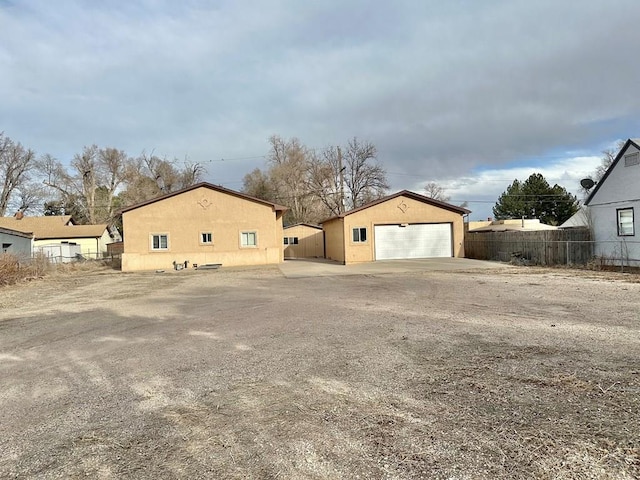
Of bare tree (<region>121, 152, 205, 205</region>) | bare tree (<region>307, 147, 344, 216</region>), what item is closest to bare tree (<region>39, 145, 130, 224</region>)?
bare tree (<region>121, 152, 205, 205</region>)

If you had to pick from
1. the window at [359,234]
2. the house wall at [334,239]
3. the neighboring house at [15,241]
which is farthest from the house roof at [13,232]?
the window at [359,234]

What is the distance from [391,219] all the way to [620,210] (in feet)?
35.9

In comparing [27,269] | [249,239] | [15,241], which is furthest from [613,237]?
[15,241]

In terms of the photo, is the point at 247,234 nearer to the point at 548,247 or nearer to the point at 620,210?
the point at 548,247

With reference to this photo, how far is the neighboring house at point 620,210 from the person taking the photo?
17.3 m

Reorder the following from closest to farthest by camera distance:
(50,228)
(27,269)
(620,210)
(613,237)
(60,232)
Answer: (620,210) → (613,237) → (27,269) → (60,232) → (50,228)

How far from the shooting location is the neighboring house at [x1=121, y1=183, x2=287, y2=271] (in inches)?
965

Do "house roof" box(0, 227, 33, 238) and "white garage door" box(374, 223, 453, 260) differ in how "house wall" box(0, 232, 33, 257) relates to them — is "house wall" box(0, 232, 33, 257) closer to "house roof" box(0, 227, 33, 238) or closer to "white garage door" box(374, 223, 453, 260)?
"house roof" box(0, 227, 33, 238)

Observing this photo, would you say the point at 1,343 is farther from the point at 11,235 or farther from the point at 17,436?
the point at 11,235

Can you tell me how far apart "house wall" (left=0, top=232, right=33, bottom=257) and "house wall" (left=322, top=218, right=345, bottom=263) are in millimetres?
18953

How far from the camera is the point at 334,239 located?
28672mm

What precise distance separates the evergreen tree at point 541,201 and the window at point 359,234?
31398mm

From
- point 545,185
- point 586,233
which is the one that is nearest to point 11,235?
point 586,233

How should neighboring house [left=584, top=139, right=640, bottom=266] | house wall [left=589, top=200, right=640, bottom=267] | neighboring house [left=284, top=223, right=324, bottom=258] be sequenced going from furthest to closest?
1. neighboring house [left=284, top=223, right=324, bottom=258]
2. neighboring house [left=584, top=139, right=640, bottom=266]
3. house wall [left=589, top=200, right=640, bottom=267]
